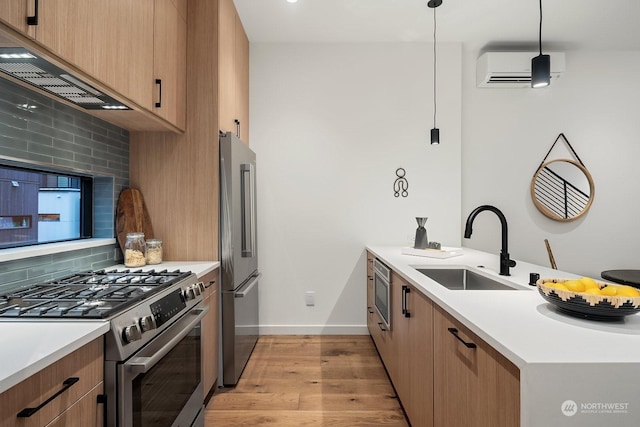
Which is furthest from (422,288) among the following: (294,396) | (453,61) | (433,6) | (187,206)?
(453,61)

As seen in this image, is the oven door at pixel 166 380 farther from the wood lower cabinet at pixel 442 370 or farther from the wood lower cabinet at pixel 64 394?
the wood lower cabinet at pixel 442 370

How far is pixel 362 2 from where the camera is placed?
2684mm

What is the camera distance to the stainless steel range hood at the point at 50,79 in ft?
3.88

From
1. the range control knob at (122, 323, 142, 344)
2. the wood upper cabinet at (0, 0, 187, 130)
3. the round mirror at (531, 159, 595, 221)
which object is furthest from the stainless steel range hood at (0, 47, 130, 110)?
the round mirror at (531, 159, 595, 221)

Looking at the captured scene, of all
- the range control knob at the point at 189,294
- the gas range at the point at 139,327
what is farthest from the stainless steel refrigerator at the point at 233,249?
the range control knob at the point at 189,294

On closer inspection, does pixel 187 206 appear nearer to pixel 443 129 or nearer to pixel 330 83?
pixel 330 83

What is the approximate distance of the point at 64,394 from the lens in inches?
35.4

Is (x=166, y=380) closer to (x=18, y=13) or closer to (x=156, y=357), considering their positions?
(x=156, y=357)

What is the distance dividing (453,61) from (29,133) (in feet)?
11.3

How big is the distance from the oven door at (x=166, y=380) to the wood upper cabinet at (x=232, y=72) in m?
1.44

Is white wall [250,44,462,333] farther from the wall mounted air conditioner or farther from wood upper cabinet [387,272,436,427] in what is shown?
wood upper cabinet [387,272,436,427]

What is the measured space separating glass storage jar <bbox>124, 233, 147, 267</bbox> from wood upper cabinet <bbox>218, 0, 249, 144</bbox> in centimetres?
92

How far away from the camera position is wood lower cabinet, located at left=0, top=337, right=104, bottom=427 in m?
0.75

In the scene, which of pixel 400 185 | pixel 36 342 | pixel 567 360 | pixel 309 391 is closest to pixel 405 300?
pixel 309 391
